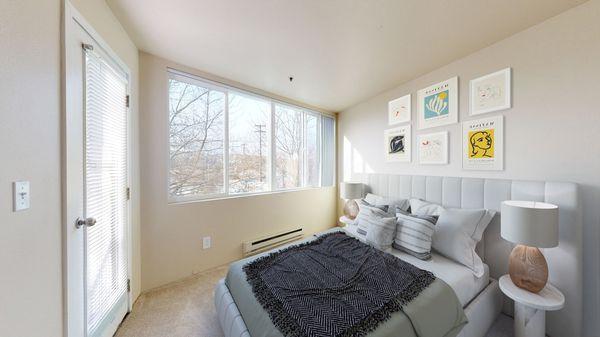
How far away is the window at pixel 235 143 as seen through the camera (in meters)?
2.33

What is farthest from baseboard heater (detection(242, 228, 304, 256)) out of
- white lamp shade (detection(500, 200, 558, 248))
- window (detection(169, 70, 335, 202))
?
white lamp shade (detection(500, 200, 558, 248))

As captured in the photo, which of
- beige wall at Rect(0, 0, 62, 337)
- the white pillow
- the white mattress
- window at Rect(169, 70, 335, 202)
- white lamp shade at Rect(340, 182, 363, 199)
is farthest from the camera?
white lamp shade at Rect(340, 182, 363, 199)

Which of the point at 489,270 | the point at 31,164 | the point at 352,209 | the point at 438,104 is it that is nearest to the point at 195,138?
the point at 31,164

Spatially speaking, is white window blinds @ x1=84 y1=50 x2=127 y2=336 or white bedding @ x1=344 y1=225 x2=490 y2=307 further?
white bedding @ x1=344 y1=225 x2=490 y2=307

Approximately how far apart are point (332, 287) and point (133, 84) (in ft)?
8.17

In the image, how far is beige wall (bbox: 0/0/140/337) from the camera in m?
0.74

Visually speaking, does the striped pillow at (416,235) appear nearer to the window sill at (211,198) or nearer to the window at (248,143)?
the window sill at (211,198)

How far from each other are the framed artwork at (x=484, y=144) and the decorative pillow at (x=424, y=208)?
1.68 feet

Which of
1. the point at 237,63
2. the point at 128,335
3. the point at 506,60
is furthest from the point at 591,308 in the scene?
the point at 237,63

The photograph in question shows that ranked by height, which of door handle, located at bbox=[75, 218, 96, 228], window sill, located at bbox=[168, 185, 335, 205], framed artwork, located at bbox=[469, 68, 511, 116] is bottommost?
window sill, located at bbox=[168, 185, 335, 205]

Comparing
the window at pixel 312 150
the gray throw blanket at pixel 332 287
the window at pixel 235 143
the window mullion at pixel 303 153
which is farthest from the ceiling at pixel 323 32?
the gray throw blanket at pixel 332 287

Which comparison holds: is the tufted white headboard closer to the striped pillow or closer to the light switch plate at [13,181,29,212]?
the striped pillow

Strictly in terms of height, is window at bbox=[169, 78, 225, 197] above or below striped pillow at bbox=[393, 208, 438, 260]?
above

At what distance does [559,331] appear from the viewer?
1.48 m
